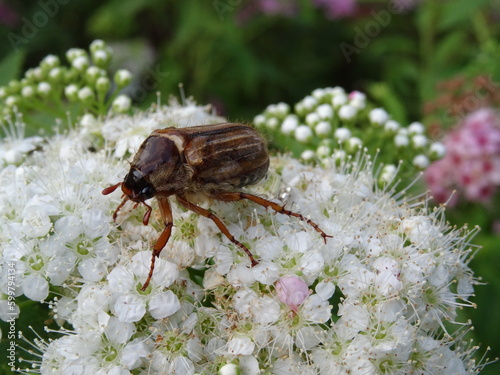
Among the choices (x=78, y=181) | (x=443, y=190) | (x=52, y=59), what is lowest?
(x=443, y=190)


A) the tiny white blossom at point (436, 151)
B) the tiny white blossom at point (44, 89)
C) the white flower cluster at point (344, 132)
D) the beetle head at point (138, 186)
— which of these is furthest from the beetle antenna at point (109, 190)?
the tiny white blossom at point (436, 151)

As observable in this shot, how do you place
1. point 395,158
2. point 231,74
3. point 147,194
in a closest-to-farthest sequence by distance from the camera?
point 147,194 → point 395,158 → point 231,74

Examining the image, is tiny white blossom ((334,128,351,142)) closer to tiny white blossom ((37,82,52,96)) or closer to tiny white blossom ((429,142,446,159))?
tiny white blossom ((429,142,446,159))

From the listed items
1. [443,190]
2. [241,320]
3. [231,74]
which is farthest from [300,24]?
[241,320]

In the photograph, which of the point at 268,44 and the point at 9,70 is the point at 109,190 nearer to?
the point at 9,70

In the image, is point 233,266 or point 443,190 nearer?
point 233,266

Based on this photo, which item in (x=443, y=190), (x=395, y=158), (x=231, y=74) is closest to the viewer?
(x=395, y=158)

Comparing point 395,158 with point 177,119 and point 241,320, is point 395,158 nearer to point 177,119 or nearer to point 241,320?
point 177,119
